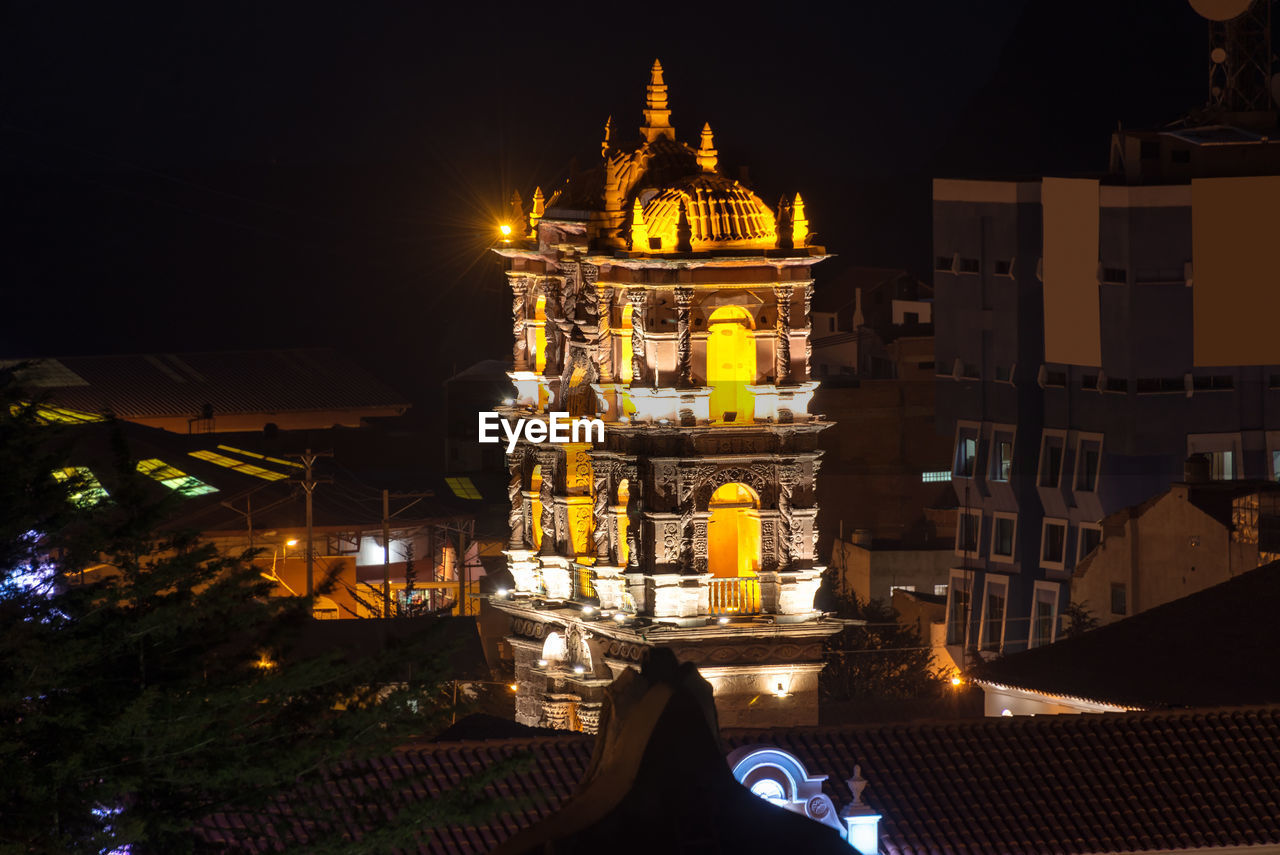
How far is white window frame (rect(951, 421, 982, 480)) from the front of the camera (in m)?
97.1

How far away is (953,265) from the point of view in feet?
319

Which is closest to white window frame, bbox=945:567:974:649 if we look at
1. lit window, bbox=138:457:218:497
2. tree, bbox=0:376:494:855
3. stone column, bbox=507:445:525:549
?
lit window, bbox=138:457:218:497

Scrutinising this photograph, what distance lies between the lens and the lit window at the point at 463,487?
109500mm

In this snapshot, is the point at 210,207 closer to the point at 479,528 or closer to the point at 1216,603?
the point at 479,528

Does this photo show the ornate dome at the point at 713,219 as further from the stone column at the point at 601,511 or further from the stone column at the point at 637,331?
the stone column at the point at 601,511

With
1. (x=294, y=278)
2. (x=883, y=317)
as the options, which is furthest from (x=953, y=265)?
(x=294, y=278)

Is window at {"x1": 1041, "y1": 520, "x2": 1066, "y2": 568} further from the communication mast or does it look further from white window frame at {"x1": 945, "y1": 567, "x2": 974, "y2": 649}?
the communication mast

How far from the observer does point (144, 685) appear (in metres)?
30.2

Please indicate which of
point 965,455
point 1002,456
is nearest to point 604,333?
point 1002,456

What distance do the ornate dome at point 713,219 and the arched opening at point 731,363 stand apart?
1282 millimetres

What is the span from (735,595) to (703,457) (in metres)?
2.40

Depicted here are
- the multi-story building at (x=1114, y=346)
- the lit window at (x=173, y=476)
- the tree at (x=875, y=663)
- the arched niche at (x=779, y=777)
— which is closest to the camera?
the arched niche at (x=779, y=777)

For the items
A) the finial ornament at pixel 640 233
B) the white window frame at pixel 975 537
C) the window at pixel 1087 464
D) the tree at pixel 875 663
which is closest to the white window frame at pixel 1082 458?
the window at pixel 1087 464

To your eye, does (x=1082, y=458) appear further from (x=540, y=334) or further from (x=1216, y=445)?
(x=540, y=334)
